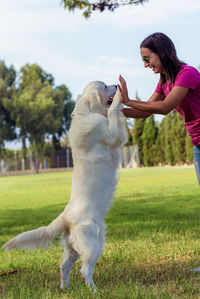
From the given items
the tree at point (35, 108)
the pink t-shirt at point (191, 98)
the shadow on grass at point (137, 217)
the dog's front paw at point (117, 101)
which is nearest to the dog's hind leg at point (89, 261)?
the dog's front paw at point (117, 101)

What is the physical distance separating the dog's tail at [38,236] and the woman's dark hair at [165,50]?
5.99 ft

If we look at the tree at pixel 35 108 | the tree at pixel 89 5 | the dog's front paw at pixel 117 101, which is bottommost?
the dog's front paw at pixel 117 101

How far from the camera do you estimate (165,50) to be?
4.06 m

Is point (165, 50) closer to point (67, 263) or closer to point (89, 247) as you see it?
point (89, 247)

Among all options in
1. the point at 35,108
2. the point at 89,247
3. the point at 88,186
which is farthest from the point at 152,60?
the point at 35,108

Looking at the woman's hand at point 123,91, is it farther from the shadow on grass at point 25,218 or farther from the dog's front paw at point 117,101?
the shadow on grass at point 25,218

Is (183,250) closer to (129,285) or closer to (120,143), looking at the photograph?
(129,285)

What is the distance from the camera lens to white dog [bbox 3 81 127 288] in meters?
3.72

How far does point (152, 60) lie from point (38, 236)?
6.81 ft

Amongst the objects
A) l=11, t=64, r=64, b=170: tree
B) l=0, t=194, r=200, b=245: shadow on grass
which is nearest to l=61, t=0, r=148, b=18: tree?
l=0, t=194, r=200, b=245: shadow on grass

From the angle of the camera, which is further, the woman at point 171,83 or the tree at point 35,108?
the tree at point 35,108

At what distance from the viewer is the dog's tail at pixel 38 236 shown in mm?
3855

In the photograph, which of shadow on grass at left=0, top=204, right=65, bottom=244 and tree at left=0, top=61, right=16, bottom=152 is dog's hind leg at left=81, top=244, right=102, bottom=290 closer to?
shadow on grass at left=0, top=204, right=65, bottom=244

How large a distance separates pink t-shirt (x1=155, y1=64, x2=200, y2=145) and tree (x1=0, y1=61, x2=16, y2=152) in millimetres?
46798
